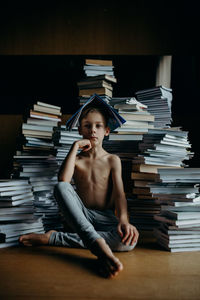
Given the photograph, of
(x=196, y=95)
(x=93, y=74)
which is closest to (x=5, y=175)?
(x=93, y=74)

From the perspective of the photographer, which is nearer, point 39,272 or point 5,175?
point 39,272

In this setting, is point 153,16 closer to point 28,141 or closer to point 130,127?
point 130,127

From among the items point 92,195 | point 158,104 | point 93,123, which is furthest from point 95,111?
point 158,104

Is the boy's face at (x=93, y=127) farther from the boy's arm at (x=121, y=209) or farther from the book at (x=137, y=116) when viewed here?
the book at (x=137, y=116)

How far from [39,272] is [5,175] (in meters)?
1.75

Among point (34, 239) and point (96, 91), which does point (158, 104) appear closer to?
point (96, 91)

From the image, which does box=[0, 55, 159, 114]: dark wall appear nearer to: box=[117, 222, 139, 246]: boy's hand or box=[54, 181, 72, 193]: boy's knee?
box=[54, 181, 72, 193]: boy's knee

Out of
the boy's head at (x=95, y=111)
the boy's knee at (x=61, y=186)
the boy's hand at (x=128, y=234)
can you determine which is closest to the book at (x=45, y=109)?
the boy's head at (x=95, y=111)

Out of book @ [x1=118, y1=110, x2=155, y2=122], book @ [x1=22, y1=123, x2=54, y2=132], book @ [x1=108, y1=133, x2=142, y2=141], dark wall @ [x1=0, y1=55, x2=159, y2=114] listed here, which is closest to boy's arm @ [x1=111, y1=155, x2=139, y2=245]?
book @ [x1=108, y1=133, x2=142, y2=141]

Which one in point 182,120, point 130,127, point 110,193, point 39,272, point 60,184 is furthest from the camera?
point 182,120

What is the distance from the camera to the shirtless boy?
1.74m

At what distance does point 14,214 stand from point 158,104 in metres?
1.56

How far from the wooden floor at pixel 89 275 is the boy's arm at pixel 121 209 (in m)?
0.12

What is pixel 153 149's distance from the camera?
2248 millimetres
